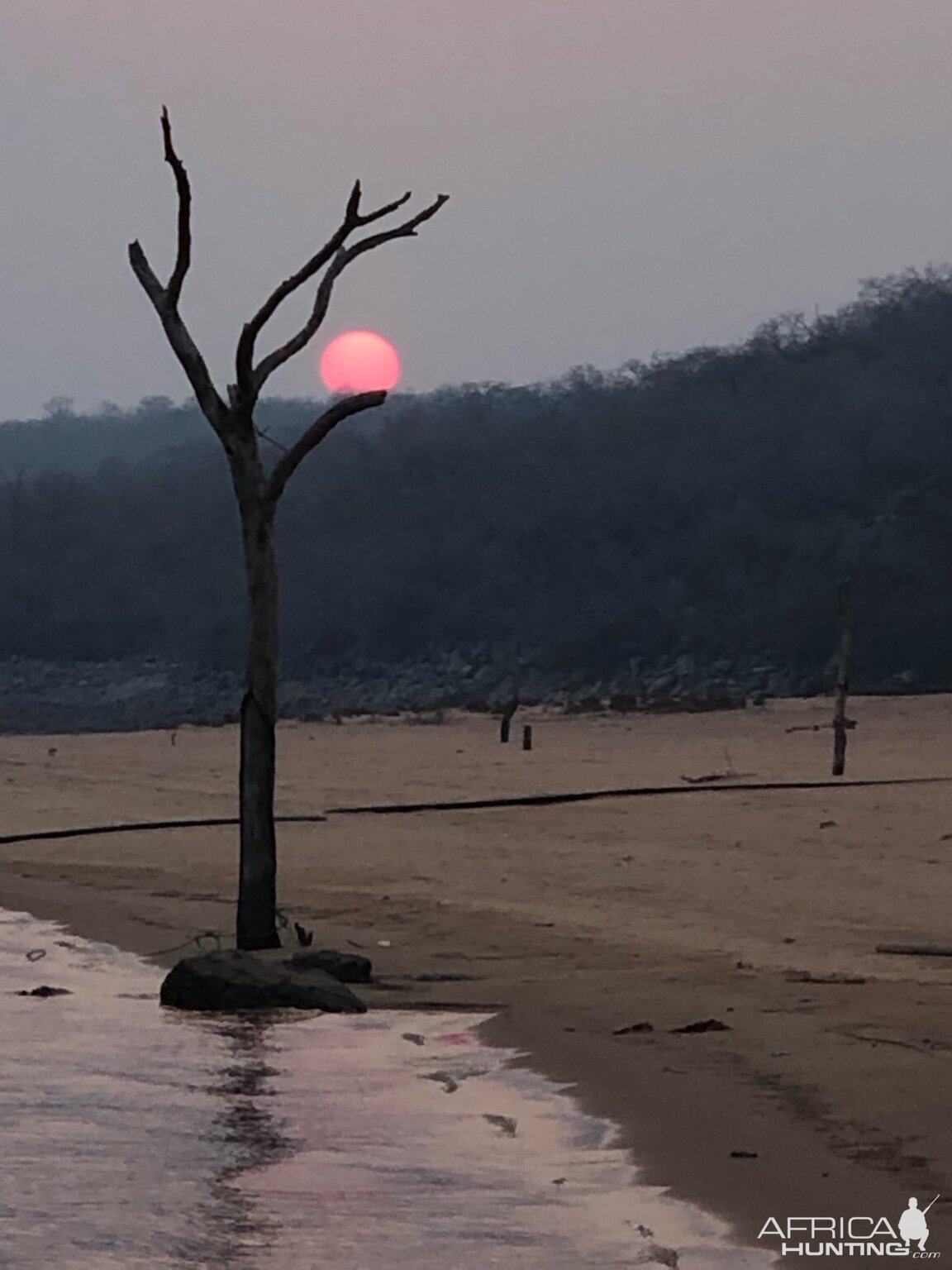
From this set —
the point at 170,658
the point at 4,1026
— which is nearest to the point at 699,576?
the point at 170,658

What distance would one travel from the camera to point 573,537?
237ft

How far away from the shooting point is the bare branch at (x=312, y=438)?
1127 centimetres

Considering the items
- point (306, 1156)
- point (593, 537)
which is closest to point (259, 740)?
point (306, 1156)

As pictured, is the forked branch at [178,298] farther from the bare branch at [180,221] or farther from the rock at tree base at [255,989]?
the rock at tree base at [255,989]

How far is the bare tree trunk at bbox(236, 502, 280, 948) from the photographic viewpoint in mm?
11469

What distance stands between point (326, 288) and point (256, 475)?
1.04m

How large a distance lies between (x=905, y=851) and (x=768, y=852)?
1.15 meters

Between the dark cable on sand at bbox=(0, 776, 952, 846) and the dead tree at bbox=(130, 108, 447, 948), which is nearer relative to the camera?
the dead tree at bbox=(130, 108, 447, 948)

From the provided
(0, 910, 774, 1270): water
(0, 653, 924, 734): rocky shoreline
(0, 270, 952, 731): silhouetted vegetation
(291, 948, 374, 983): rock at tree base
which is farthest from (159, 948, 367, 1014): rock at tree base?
(0, 270, 952, 731): silhouetted vegetation

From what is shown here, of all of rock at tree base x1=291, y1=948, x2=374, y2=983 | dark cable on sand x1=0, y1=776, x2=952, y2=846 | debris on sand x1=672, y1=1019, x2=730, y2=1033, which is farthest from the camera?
dark cable on sand x1=0, y1=776, x2=952, y2=846

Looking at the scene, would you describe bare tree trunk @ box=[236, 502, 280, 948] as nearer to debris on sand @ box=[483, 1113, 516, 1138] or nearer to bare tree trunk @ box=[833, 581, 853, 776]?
debris on sand @ box=[483, 1113, 516, 1138]

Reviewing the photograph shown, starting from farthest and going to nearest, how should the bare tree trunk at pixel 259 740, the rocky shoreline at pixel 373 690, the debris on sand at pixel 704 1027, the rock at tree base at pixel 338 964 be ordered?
the rocky shoreline at pixel 373 690 < the bare tree trunk at pixel 259 740 < the rock at tree base at pixel 338 964 < the debris on sand at pixel 704 1027

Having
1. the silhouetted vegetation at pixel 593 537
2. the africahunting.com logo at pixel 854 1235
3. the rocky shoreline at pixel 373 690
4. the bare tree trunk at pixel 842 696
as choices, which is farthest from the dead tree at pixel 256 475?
the silhouetted vegetation at pixel 593 537

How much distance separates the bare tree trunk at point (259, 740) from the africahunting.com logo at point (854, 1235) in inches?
245
